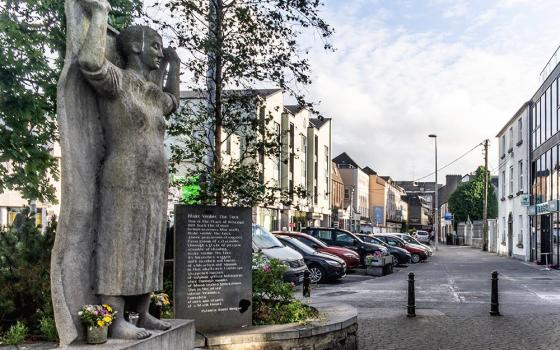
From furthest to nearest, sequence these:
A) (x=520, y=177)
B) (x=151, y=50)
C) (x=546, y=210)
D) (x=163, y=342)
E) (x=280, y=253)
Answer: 1. (x=520, y=177)
2. (x=546, y=210)
3. (x=280, y=253)
4. (x=151, y=50)
5. (x=163, y=342)

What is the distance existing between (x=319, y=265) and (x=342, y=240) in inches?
300

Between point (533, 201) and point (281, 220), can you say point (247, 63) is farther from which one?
point (281, 220)

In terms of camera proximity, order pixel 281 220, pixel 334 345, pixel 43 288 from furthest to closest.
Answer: pixel 281 220
pixel 334 345
pixel 43 288

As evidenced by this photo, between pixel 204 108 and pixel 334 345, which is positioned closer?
pixel 334 345

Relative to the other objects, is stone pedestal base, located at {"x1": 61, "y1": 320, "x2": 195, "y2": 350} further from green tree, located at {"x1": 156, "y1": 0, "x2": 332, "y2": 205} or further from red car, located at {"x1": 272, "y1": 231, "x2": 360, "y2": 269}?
red car, located at {"x1": 272, "y1": 231, "x2": 360, "y2": 269}

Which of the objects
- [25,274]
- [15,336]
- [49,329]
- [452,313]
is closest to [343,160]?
[452,313]

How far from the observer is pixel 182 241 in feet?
25.2

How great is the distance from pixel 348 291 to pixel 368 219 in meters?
81.1

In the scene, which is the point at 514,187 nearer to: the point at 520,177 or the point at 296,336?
the point at 520,177

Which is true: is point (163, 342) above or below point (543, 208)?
below

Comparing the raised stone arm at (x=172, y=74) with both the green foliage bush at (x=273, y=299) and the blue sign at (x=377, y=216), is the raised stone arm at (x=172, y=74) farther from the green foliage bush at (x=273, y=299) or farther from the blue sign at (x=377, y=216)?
the blue sign at (x=377, y=216)

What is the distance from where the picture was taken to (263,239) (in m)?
18.9

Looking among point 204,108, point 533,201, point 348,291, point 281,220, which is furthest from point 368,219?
point 204,108

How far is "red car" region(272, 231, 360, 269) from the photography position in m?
24.2
